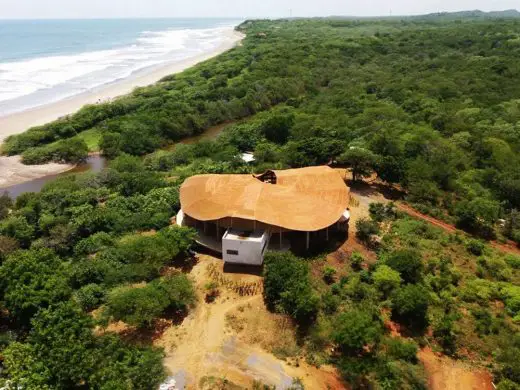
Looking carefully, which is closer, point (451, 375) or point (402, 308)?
point (451, 375)

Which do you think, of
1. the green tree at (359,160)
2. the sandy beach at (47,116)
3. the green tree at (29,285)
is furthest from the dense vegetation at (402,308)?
the sandy beach at (47,116)

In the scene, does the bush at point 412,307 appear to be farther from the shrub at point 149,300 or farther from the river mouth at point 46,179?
the river mouth at point 46,179

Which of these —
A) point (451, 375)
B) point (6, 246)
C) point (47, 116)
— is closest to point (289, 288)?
point (451, 375)

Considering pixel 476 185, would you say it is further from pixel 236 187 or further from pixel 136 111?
pixel 136 111

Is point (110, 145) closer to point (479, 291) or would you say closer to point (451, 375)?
point (479, 291)

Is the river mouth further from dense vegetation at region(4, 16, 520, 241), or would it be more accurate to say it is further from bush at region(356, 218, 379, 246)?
bush at region(356, 218, 379, 246)

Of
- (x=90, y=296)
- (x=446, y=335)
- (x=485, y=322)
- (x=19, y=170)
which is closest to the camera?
(x=446, y=335)
